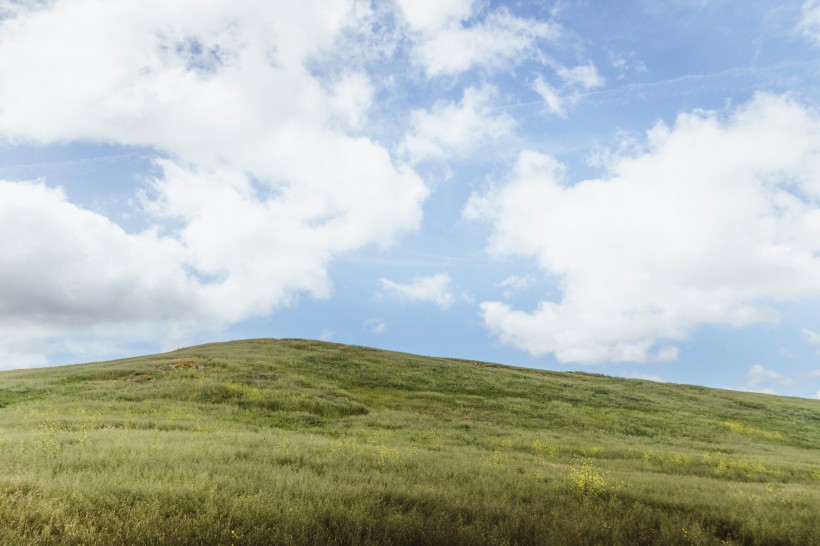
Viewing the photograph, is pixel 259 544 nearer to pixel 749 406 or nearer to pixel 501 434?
pixel 501 434

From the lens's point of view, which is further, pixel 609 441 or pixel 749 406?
pixel 749 406

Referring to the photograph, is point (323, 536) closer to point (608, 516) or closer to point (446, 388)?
point (608, 516)

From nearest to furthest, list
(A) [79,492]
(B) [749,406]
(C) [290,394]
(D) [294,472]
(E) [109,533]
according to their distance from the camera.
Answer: (E) [109,533], (A) [79,492], (D) [294,472], (C) [290,394], (B) [749,406]

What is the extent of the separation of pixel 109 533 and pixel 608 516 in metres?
8.67

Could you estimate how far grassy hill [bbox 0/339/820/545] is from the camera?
22.8ft

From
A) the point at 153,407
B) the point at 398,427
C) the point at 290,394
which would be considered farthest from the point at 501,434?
the point at 153,407

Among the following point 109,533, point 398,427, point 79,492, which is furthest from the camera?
point 398,427

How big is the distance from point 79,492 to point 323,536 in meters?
3.98

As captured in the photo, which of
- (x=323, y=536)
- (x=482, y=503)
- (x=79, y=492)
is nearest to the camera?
(x=323, y=536)

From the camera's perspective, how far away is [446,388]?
40.7 metres

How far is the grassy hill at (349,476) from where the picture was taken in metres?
6.94

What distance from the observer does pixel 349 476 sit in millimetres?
10305

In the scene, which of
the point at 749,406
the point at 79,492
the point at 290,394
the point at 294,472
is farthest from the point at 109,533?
the point at 749,406

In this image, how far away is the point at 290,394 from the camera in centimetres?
2938
